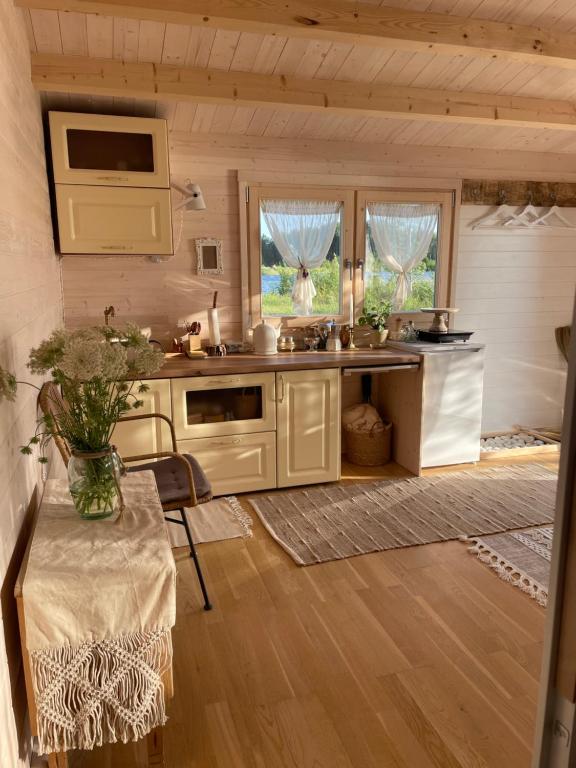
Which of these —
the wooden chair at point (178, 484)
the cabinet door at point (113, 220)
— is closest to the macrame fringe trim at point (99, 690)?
the wooden chair at point (178, 484)

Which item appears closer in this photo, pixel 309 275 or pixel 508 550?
pixel 508 550

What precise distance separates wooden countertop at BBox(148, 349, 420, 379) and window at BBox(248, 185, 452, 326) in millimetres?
466

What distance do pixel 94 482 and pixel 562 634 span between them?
1.31 m

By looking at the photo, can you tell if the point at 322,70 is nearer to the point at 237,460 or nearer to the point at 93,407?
the point at 237,460

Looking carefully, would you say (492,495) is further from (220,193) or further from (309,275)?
(220,193)

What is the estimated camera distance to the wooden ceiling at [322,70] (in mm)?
2609

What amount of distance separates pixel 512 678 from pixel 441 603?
1.55ft

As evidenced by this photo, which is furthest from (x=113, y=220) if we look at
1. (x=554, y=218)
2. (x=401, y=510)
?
(x=554, y=218)

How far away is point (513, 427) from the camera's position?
4.80 m

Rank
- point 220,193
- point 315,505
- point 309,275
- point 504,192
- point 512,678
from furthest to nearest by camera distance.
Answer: point 504,192 → point 309,275 → point 220,193 → point 315,505 → point 512,678

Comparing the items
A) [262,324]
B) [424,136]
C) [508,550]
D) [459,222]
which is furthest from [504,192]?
[508,550]

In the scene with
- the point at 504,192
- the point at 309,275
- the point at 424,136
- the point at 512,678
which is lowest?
the point at 512,678

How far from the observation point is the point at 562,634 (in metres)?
0.68

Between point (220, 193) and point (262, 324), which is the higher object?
point (220, 193)
